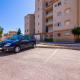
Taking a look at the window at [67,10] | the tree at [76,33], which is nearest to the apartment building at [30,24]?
the window at [67,10]

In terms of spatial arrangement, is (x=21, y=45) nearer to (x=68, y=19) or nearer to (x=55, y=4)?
(x=68, y=19)

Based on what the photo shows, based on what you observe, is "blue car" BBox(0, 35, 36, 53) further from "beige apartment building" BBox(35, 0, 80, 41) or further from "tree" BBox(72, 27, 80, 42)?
"beige apartment building" BBox(35, 0, 80, 41)

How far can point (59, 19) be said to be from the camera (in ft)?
133

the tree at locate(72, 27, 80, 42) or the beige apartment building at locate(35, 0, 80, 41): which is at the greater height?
the beige apartment building at locate(35, 0, 80, 41)

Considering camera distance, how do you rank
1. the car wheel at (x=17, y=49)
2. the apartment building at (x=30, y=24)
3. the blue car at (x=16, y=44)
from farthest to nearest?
the apartment building at (x=30, y=24) < the car wheel at (x=17, y=49) < the blue car at (x=16, y=44)

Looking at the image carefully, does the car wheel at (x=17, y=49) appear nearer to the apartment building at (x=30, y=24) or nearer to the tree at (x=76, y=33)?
the tree at (x=76, y=33)

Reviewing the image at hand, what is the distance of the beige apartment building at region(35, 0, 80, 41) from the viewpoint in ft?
122

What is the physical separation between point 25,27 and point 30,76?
60132 mm

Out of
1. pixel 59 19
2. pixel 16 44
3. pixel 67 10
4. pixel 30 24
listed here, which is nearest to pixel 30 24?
pixel 30 24

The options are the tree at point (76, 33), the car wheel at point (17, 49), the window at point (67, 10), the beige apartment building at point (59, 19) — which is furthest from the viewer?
the window at point (67, 10)

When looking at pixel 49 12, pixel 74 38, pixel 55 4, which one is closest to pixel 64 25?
pixel 74 38

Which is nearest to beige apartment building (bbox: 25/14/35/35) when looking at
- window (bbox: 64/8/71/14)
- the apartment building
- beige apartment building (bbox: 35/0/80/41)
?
the apartment building

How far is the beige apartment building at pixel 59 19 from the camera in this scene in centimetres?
3722

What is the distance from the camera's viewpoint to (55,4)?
43.6m
